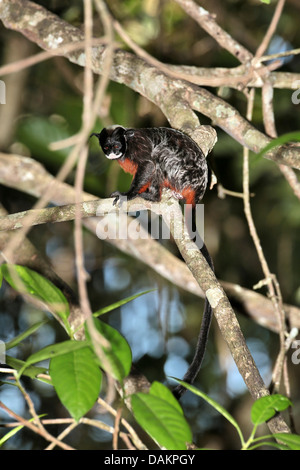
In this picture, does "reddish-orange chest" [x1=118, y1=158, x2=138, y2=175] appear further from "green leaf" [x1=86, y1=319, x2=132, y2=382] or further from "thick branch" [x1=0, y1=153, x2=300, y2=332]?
"green leaf" [x1=86, y1=319, x2=132, y2=382]

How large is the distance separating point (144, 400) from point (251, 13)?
3463 mm

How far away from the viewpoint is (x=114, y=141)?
1.75 metres

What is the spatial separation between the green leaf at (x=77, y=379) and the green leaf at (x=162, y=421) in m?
0.08

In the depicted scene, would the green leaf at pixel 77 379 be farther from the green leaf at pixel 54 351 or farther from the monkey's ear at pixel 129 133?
the monkey's ear at pixel 129 133

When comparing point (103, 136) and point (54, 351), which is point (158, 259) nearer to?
point (103, 136)

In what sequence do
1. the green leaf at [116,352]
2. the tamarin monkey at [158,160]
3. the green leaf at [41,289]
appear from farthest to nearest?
the tamarin monkey at [158,160]
the green leaf at [41,289]
the green leaf at [116,352]

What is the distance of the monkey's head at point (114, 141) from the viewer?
1.75m

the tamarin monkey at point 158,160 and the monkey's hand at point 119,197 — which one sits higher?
the tamarin monkey at point 158,160

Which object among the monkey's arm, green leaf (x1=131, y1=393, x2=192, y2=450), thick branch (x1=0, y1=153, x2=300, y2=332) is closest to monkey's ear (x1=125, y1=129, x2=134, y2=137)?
the monkey's arm

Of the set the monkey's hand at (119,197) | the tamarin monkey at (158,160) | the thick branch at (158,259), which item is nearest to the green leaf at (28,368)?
the monkey's hand at (119,197)

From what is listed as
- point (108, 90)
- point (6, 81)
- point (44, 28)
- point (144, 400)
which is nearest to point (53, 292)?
point (144, 400)

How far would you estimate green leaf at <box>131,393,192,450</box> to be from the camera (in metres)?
0.83

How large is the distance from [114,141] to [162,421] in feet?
3.66

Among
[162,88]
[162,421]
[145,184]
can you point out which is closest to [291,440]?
[162,421]
